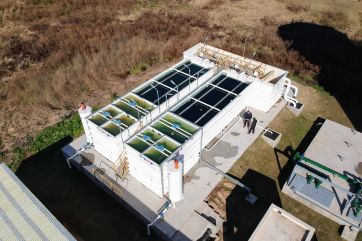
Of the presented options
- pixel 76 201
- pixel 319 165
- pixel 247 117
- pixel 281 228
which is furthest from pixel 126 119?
pixel 319 165

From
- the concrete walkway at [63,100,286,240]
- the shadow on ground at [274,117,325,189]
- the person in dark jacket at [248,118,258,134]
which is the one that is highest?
the person in dark jacket at [248,118,258,134]

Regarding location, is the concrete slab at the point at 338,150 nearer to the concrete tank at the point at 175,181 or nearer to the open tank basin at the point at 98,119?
the concrete tank at the point at 175,181

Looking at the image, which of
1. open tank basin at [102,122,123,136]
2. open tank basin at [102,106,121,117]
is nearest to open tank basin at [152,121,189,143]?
open tank basin at [102,122,123,136]

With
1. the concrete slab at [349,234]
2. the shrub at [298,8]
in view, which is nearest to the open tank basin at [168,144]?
the concrete slab at [349,234]

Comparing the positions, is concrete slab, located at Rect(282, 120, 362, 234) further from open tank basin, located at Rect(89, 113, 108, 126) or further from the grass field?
open tank basin, located at Rect(89, 113, 108, 126)

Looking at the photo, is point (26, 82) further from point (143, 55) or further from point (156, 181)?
point (156, 181)

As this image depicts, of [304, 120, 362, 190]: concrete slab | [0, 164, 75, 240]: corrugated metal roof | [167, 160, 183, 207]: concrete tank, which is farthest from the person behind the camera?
[304, 120, 362, 190]: concrete slab

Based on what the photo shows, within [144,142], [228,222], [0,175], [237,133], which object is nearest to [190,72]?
[237,133]
